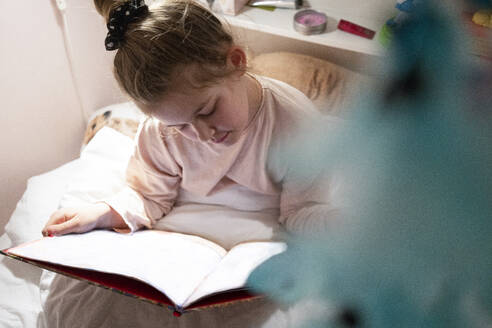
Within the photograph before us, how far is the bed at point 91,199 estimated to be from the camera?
0.61 metres

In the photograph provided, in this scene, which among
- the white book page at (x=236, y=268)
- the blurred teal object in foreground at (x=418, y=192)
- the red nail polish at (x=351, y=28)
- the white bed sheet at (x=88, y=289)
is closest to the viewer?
the blurred teal object in foreground at (x=418, y=192)

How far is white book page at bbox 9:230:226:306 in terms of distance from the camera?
53cm

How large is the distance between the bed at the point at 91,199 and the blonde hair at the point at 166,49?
166 mm

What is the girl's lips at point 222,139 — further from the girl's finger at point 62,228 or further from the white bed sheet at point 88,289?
the girl's finger at point 62,228

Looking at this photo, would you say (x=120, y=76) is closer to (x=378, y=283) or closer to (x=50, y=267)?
(x=50, y=267)

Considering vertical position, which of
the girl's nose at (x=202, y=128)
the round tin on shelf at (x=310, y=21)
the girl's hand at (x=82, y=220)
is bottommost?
the girl's hand at (x=82, y=220)

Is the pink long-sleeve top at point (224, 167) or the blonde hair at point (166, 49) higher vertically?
the blonde hair at point (166, 49)

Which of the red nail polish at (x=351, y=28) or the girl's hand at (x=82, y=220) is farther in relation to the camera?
the red nail polish at (x=351, y=28)

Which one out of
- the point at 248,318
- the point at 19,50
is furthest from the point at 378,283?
the point at 19,50

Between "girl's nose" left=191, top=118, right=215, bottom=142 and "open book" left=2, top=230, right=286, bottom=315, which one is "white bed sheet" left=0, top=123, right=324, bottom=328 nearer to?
"open book" left=2, top=230, right=286, bottom=315

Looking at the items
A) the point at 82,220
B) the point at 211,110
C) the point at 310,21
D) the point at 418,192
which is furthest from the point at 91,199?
the point at 418,192

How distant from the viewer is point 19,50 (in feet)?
3.12

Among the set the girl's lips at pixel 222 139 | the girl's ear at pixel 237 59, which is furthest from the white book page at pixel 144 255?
the girl's ear at pixel 237 59

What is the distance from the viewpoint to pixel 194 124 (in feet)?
1.83
